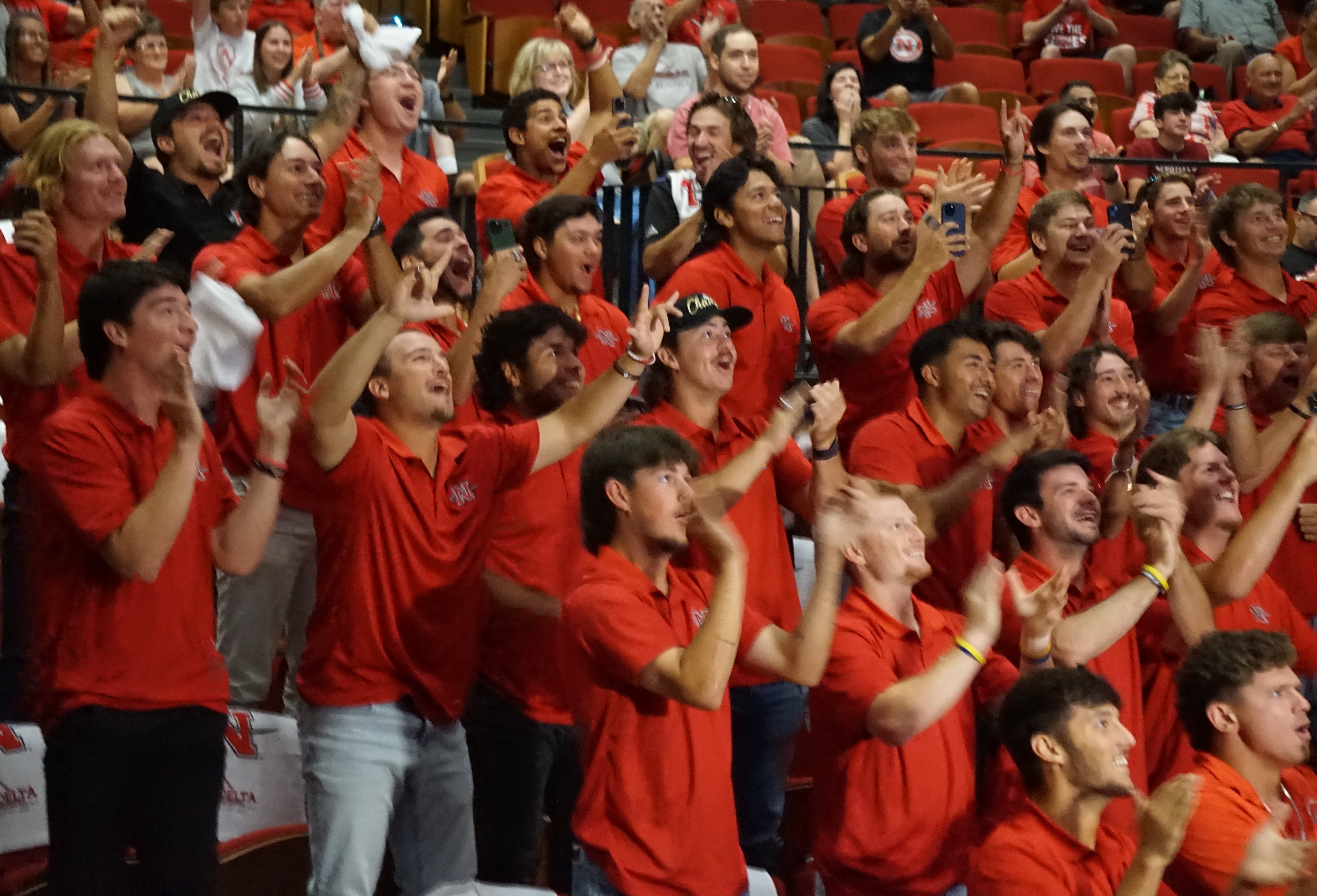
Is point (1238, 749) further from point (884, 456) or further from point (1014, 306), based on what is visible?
point (1014, 306)

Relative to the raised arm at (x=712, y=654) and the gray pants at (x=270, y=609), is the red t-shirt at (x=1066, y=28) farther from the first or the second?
the raised arm at (x=712, y=654)

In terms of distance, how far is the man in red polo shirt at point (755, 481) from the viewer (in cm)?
394

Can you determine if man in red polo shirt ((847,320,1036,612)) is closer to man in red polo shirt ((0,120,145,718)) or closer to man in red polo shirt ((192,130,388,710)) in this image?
man in red polo shirt ((192,130,388,710))

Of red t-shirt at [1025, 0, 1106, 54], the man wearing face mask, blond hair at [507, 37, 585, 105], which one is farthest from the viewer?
red t-shirt at [1025, 0, 1106, 54]

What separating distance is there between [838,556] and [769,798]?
0.96m

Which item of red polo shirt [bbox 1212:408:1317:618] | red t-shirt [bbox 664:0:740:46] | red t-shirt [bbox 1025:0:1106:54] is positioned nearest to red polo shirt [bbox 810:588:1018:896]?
red polo shirt [bbox 1212:408:1317:618]

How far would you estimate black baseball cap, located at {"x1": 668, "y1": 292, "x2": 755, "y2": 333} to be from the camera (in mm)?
4230

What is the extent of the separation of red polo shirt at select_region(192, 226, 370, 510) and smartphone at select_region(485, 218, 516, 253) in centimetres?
53

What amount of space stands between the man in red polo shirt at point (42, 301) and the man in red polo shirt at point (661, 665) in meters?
1.40

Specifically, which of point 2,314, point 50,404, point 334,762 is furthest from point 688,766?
point 2,314

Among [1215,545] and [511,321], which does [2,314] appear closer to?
[511,321]

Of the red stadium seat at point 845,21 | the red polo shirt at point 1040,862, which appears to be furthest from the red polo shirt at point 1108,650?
the red stadium seat at point 845,21

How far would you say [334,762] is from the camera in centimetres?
343

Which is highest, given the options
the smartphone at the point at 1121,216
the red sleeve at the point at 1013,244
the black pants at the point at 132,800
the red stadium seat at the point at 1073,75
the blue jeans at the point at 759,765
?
the smartphone at the point at 1121,216
